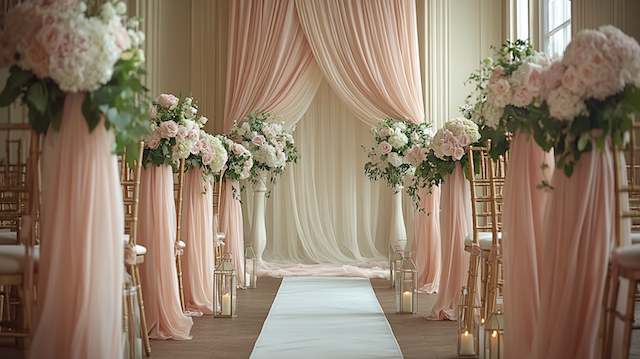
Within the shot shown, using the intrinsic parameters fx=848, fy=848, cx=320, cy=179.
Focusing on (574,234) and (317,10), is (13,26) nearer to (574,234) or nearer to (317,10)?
(574,234)

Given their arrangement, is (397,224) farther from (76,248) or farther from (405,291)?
(76,248)

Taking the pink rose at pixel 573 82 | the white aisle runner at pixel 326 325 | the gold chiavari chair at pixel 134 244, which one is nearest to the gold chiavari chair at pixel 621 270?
the pink rose at pixel 573 82

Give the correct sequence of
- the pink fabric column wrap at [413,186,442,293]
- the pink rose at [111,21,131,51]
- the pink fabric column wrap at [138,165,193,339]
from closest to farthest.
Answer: the pink rose at [111,21,131,51]
the pink fabric column wrap at [138,165,193,339]
the pink fabric column wrap at [413,186,442,293]

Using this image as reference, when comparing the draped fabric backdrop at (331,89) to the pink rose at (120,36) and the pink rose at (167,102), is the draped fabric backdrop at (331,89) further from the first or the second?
the pink rose at (120,36)

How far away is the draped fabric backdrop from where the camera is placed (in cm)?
1090

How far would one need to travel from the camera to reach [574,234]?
3668 mm

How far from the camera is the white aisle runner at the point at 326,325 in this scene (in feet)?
16.1

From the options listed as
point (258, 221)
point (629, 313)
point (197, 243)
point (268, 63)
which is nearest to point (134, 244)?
point (197, 243)

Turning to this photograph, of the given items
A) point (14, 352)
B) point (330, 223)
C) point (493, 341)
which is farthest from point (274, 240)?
point (493, 341)

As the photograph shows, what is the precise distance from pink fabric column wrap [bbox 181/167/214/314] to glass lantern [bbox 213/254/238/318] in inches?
8.1

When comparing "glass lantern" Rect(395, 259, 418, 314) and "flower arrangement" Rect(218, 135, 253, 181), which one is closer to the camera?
"glass lantern" Rect(395, 259, 418, 314)

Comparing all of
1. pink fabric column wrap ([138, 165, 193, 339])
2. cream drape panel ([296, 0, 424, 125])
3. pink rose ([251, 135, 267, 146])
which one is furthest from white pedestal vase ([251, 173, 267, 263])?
pink fabric column wrap ([138, 165, 193, 339])

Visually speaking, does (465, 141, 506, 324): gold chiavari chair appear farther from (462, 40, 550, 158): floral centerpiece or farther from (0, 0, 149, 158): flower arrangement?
(0, 0, 149, 158): flower arrangement

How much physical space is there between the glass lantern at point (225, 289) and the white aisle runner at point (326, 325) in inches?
12.0
